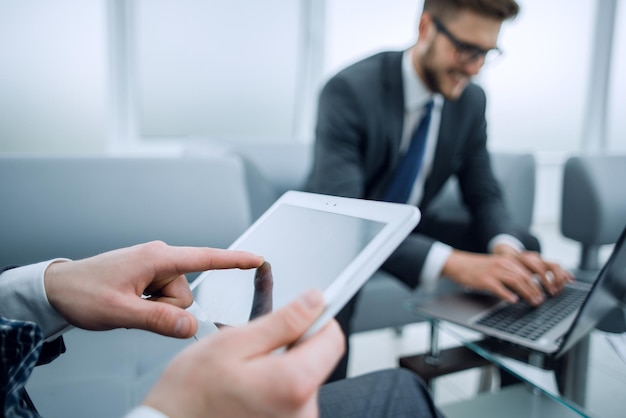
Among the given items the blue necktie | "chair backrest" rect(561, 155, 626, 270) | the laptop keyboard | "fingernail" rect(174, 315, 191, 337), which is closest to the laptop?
the laptop keyboard

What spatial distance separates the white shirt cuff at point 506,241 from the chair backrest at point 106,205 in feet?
1.86

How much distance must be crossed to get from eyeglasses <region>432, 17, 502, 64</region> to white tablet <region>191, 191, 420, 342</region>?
0.63 metres

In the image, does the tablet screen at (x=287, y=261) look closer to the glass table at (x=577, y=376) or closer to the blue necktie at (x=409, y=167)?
the glass table at (x=577, y=376)

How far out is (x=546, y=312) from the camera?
716 millimetres

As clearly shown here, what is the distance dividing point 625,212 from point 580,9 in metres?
3.00

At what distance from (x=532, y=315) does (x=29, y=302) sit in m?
0.64

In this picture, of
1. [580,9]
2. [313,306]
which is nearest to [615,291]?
[313,306]

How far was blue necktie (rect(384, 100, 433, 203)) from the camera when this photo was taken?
38.1 inches

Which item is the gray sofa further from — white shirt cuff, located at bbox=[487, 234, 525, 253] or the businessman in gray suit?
white shirt cuff, located at bbox=[487, 234, 525, 253]

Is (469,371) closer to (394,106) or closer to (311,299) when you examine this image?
(394,106)

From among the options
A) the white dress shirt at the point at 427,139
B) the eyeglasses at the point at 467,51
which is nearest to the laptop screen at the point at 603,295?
the white dress shirt at the point at 427,139

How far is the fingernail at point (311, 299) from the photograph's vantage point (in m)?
0.26

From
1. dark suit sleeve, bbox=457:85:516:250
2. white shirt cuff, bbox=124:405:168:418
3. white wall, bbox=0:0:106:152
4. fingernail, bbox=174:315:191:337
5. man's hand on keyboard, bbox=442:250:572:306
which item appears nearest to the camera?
white shirt cuff, bbox=124:405:168:418

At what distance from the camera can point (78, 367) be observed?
507 mm
